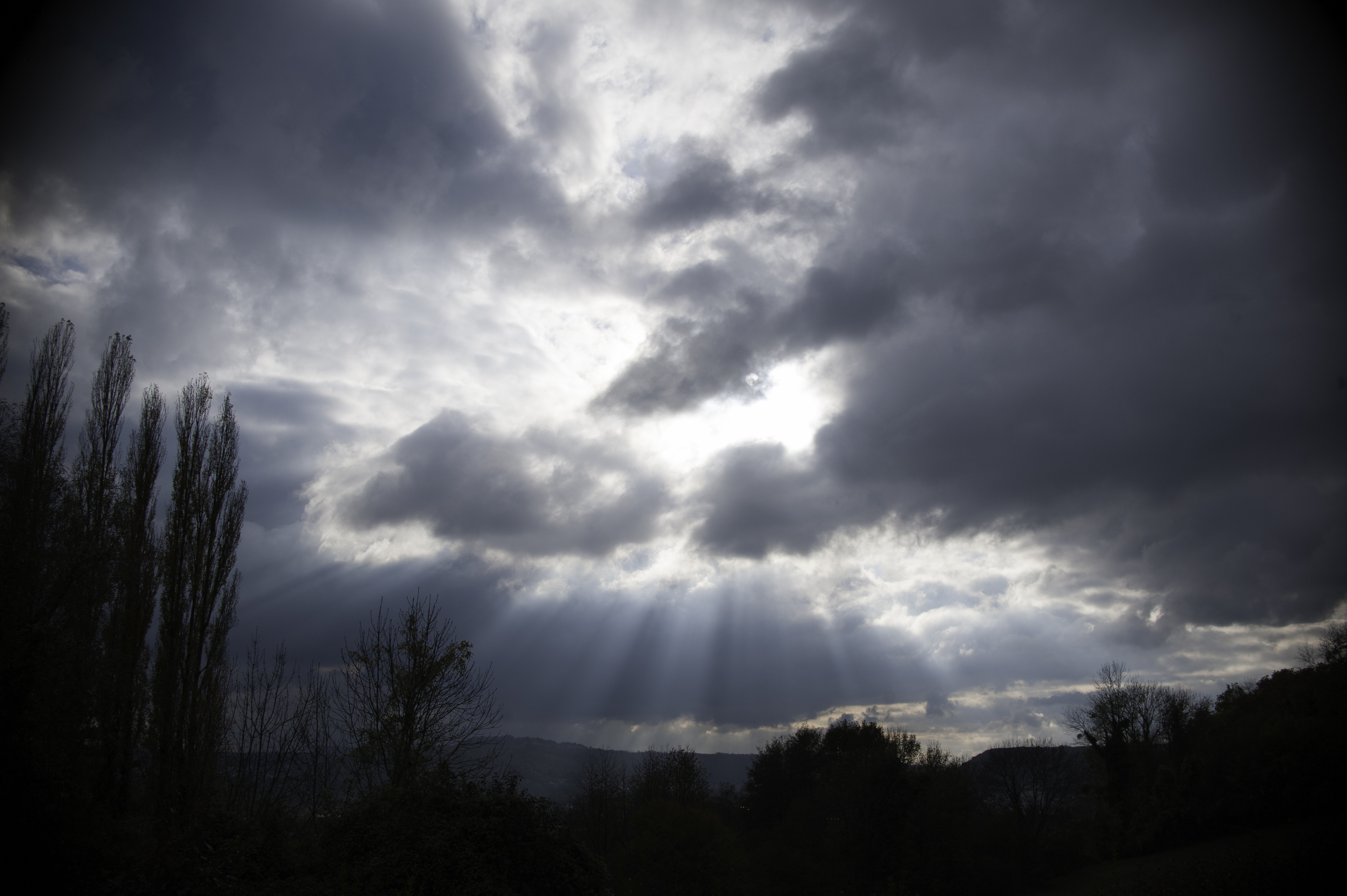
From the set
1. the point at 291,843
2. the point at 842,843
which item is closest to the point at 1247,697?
the point at 842,843

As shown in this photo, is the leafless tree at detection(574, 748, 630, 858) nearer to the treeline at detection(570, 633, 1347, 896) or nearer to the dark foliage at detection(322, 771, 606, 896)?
the treeline at detection(570, 633, 1347, 896)

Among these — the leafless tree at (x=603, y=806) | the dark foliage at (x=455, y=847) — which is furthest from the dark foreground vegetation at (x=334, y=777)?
the leafless tree at (x=603, y=806)

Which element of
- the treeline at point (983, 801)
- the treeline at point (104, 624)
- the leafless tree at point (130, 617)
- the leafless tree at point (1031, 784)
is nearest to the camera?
the treeline at point (104, 624)

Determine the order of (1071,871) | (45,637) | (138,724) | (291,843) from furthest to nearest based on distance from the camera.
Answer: (1071,871)
(138,724)
(291,843)
(45,637)

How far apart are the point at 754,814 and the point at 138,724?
2156 inches

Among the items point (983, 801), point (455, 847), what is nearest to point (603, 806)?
point (983, 801)

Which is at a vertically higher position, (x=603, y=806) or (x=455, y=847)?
(x=455, y=847)

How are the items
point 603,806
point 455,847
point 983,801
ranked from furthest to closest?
point 603,806, point 983,801, point 455,847

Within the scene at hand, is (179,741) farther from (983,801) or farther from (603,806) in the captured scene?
(983,801)

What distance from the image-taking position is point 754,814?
196 feet

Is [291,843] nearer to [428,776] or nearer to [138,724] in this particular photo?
[428,776]

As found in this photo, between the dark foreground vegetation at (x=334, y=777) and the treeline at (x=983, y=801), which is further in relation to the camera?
the treeline at (x=983, y=801)

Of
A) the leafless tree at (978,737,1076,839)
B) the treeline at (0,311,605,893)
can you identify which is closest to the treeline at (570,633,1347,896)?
the leafless tree at (978,737,1076,839)

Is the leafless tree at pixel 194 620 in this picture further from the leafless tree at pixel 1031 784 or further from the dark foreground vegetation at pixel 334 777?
the leafless tree at pixel 1031 784
